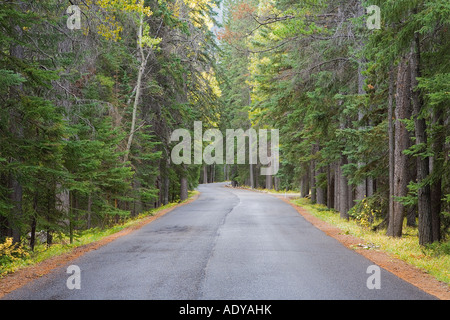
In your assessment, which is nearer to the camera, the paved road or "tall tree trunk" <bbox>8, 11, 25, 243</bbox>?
the paved road

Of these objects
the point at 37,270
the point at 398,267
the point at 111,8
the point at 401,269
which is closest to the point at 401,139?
the point at 398,267

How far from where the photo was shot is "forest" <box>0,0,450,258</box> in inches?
356

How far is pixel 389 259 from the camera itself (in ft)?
30.6

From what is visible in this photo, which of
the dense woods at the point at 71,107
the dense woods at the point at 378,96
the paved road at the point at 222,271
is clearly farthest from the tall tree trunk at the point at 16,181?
the dense woods at the point at 378,96

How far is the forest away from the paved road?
2311mm

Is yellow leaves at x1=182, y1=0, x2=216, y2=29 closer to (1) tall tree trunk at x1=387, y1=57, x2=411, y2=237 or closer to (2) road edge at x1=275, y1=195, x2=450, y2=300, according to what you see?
(1) tall tree trunk at x1=387, y1=57, x2=411, y2=237

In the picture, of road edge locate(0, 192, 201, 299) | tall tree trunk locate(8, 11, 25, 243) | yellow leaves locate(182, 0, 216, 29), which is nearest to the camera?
road edge locate(0, 192, 201, 299)

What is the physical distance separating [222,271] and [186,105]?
19013mm

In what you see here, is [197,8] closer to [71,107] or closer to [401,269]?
[71,107]

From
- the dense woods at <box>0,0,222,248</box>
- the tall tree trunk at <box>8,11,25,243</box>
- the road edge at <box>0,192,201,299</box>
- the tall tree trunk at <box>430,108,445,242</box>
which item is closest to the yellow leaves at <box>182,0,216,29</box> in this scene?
the dense woods at <box>0,0,222,248</box>

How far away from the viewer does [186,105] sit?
25.6m
